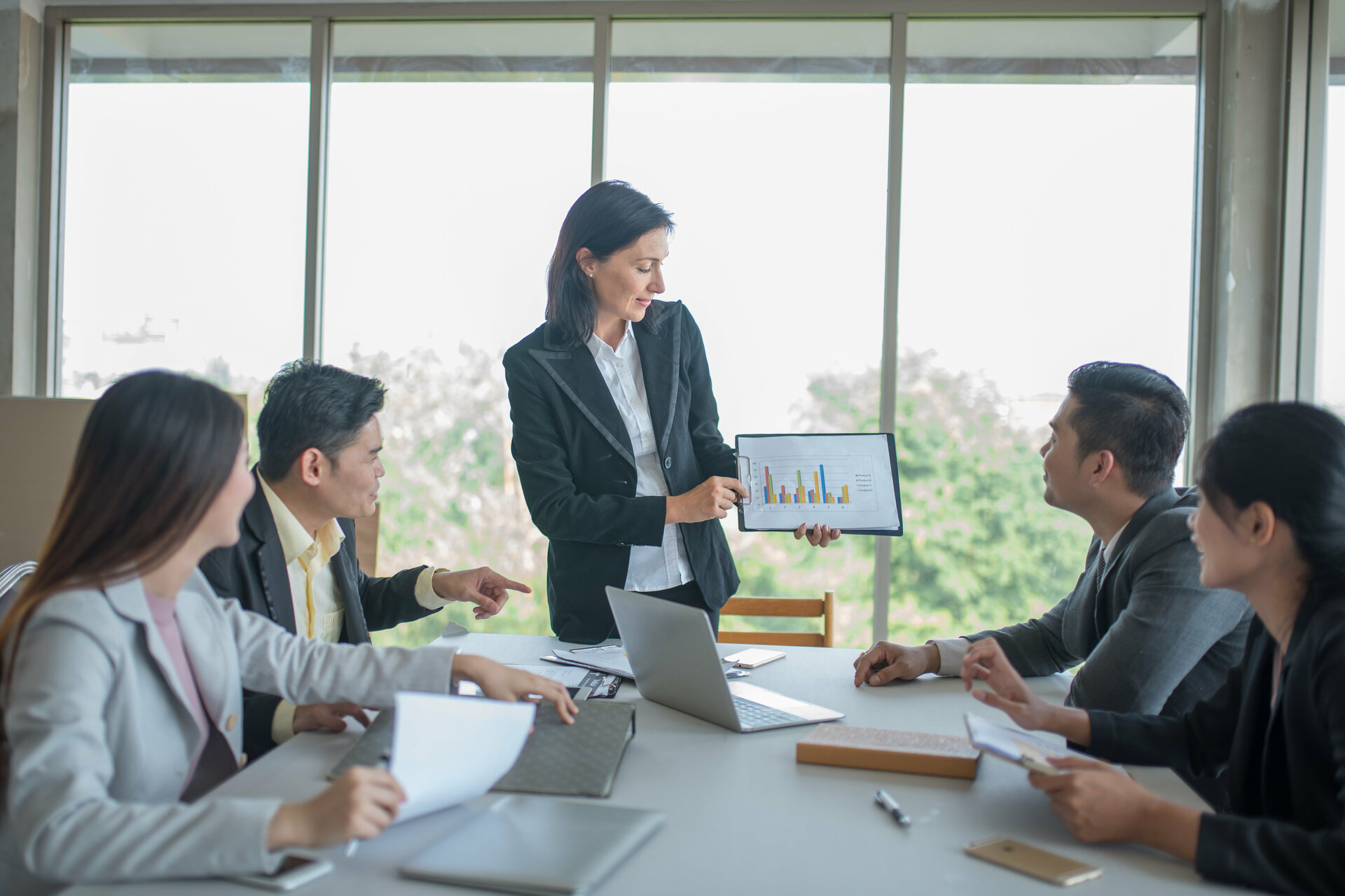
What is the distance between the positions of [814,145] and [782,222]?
1.00 feet

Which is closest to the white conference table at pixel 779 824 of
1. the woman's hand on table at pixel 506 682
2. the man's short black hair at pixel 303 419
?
the woman's hand on table at pixel 506 682

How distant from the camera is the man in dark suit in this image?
1.56 metres

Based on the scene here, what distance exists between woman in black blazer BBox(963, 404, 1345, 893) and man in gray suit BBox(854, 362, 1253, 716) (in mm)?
154

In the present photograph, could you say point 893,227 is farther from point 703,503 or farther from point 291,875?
point 291,875

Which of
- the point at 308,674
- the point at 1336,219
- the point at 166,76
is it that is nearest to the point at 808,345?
the point at 1336,219

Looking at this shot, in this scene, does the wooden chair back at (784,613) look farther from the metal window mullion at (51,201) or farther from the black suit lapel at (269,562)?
the metal window mullion at (51,201)

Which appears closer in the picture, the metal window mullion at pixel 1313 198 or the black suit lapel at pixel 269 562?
the black suit lapel at pixel 269 562

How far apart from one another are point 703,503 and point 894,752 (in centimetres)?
99

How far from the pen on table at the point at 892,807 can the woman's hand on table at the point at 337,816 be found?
22.7 inches

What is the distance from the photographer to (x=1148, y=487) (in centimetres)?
177

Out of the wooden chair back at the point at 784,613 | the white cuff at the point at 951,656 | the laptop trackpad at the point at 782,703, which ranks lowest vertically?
the wooden chair back at the point at 784,613

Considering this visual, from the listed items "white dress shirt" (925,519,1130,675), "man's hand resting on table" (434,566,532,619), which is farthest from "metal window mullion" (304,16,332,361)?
"white dress shirt" (925,519,1130,675)

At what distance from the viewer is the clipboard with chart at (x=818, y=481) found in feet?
7.72

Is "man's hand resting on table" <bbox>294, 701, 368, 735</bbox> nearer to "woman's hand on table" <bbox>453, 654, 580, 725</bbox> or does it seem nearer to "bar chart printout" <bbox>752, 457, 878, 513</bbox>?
"woman's hand on table" <bbox>453, 654, 580, 725</bbox>
